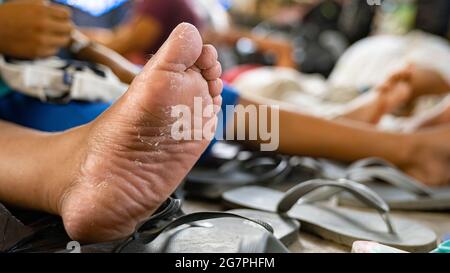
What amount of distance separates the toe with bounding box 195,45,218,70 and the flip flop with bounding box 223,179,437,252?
22cm

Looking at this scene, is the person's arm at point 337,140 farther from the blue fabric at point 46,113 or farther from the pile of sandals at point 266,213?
the blue fabric at point 46,113

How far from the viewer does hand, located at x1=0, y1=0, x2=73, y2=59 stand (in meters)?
0.68

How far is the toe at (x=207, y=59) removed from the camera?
1.51ft

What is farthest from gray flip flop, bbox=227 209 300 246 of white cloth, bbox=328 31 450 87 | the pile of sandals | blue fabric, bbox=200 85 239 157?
white cloth, bbox=328 31 450 87

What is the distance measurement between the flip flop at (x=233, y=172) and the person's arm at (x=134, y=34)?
547mm

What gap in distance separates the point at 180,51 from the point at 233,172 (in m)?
0.46

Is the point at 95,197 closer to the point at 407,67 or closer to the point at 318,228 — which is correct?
the point at 318,228

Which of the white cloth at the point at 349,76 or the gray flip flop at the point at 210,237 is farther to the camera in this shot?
the white cloth at the point at 349,76

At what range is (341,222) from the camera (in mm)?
670

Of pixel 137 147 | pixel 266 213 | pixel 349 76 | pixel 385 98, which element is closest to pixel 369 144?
pixel 385 98

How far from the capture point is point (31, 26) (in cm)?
69

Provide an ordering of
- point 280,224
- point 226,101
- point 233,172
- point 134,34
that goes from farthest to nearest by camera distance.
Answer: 1. point 134,34
2. point 233,172
3. point 226,101
4. point 280,224

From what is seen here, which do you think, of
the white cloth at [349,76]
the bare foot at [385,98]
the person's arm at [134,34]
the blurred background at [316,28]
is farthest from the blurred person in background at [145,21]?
the bare foot at [385,98]

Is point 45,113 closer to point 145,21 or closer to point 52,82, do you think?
point 52,82
